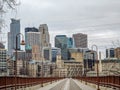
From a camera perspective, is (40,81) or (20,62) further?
(20,62)

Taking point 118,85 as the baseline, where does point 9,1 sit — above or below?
above

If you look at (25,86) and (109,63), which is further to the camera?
(109,63)

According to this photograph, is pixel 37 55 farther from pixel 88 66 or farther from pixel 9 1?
pixel 9 1

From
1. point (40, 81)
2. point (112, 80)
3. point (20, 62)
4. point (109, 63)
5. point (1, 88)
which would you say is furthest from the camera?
point (20, 62)

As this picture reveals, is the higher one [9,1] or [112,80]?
[9,1]

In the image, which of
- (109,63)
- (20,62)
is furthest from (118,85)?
(20,62)

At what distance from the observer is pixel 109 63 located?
434ft

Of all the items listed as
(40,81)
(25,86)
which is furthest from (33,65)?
(25,86)

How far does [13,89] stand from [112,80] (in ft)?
43.6

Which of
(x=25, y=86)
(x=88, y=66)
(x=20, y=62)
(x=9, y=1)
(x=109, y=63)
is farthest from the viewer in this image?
(x=88, y=66)

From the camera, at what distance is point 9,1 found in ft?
97.6

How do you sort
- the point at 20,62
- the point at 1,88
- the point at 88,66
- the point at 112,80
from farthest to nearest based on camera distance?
1. the point at 88,66
2. the point at 20,62
3. the point at 112,80
4. the point at 1,88

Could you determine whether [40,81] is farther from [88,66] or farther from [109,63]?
[88,66]

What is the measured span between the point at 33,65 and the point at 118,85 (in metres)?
149
